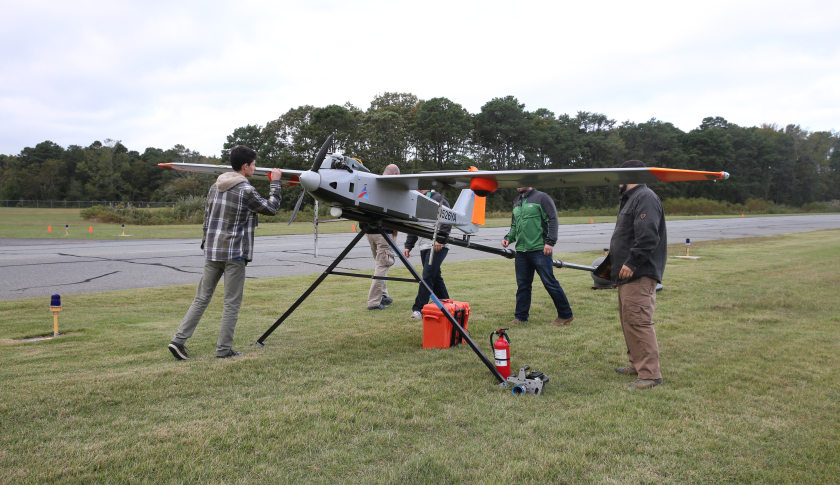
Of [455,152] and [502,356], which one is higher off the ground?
[455,152]

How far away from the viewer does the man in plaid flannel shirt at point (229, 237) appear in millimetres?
5094

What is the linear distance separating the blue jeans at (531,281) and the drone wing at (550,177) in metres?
2.20

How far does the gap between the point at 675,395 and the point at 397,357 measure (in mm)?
2830

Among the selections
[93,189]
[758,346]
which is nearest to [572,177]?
[758,346]

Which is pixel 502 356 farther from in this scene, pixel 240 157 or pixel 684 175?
pixel 240 157

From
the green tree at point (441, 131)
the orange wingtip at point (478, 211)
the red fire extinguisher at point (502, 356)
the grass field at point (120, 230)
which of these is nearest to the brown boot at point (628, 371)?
the red fire extinguisher at point (502, 356)

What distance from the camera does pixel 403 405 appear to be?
3.95 meters

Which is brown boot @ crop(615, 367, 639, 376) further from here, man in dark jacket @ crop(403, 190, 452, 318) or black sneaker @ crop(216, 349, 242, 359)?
black sneaker @ crop(216, 349, 242, 359)

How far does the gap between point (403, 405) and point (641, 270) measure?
2634 millimetres

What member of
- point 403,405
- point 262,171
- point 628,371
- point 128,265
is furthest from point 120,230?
point 628,371

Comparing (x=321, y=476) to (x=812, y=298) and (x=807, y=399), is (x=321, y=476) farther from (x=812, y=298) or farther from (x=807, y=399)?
(x=812, y=298)

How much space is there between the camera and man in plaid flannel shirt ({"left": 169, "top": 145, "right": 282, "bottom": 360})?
5094 mm

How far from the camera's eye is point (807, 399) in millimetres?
4180

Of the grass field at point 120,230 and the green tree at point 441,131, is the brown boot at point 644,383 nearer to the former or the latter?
the grass field at point 120,230
